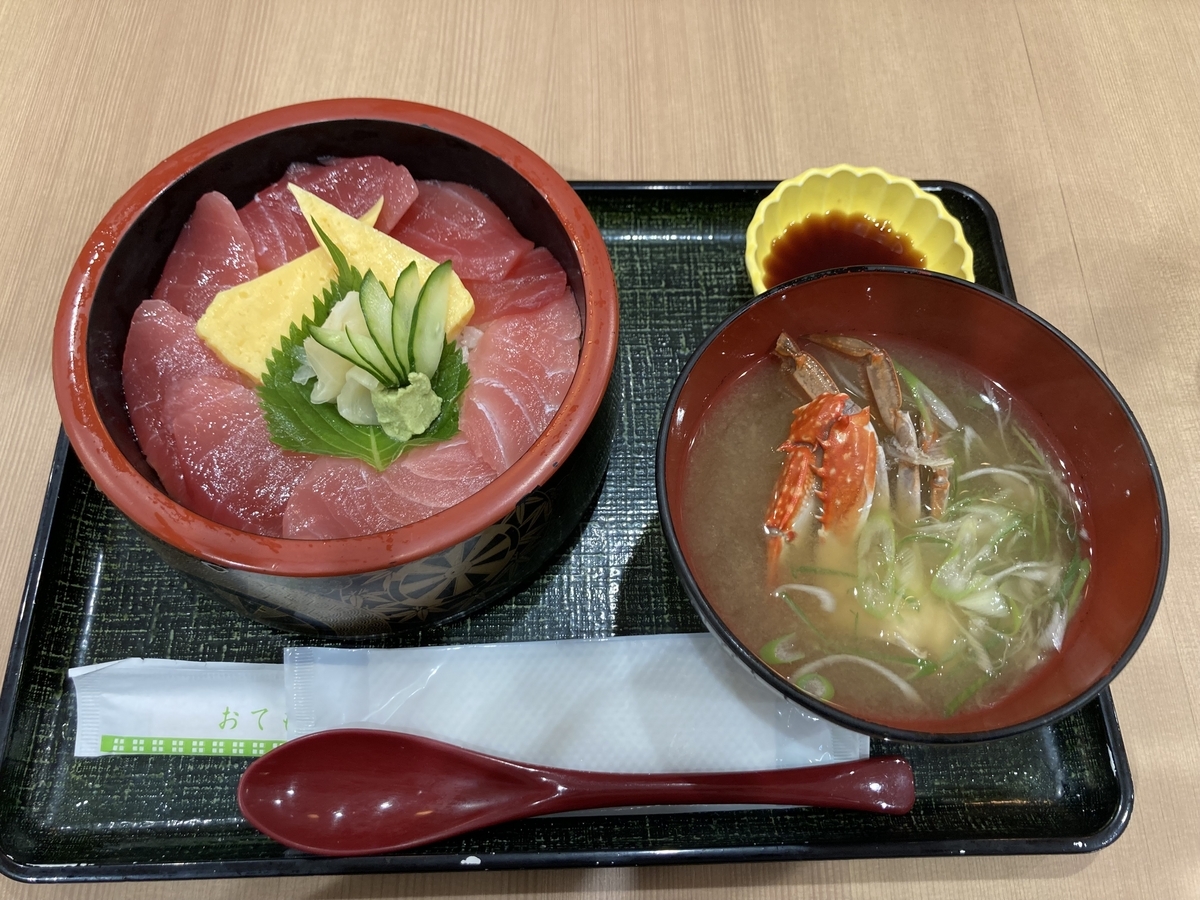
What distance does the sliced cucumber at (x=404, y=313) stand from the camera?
3.71ft

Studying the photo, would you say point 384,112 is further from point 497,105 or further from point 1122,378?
point 1122,378

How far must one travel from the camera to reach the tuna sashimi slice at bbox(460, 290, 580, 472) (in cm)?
115

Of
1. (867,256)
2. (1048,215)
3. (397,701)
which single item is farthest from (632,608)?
(1048,215)

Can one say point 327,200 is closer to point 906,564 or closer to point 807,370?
point 807,370

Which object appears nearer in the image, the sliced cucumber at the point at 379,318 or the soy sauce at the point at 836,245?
the sliced cucumber at the point at 379,318

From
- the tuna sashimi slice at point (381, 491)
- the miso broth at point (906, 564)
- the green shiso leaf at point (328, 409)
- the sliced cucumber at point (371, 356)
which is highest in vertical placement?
the sliced cucumber at point (371, 356)

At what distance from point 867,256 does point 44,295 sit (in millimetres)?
1743

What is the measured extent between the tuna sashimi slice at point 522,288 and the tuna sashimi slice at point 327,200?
0.19 meters

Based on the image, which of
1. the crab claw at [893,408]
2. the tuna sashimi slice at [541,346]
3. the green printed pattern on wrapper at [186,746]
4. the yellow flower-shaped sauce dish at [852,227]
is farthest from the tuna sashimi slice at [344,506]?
the yellow flower-shaped sauce dish at [852,227]

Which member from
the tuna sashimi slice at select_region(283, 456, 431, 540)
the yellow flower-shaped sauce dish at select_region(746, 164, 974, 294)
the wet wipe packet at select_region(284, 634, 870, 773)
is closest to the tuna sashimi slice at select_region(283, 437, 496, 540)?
the tuna sashimi slice at select_region(283, 456, 431, 540)

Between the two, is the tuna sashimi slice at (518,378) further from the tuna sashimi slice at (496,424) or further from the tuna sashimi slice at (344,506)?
the tuna sashimi slice at (344,506)

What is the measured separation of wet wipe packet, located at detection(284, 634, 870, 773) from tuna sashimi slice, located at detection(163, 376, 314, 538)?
23 centimetres

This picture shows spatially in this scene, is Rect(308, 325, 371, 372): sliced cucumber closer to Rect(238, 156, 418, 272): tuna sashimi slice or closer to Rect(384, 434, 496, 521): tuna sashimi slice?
Rect(384, 434, 496, 521): tuna sashimi slice

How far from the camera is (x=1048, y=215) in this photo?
1.78 meters
